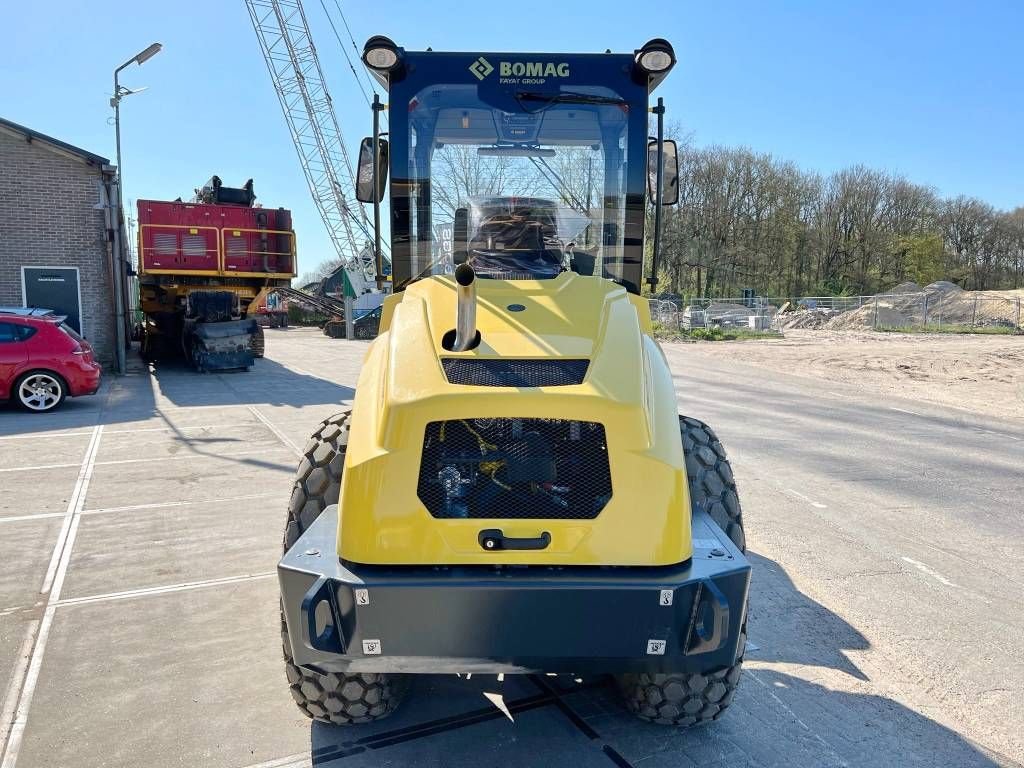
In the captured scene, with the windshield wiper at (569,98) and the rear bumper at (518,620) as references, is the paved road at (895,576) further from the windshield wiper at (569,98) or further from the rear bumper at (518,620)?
the windshield wiper at (569,98)

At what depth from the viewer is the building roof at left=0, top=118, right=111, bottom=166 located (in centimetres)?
1516

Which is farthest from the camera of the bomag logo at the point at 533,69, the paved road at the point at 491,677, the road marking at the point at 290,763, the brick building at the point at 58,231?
the brick building at the point at 58,231

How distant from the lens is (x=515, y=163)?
418cm

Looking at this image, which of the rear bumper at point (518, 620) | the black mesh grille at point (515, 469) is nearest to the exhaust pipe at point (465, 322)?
the black mesh grille at point (515, 469)

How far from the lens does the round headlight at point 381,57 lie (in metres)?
3.75

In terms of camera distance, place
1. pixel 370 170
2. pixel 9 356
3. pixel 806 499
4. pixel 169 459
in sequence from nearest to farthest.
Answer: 1. pixel 370 170
2. pixel 806 499
3. pixel 169 459
4. pixel 9 356

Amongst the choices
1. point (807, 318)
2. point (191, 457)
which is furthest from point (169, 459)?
point (807, 318)

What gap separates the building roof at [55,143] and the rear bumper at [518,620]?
16.8 m

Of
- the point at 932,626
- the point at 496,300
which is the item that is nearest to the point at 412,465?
the point at 496,300

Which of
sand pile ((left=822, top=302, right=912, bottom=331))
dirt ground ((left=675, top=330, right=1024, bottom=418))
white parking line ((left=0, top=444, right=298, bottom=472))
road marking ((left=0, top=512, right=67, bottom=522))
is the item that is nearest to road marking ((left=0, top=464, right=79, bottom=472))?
white parking line ((left=0, top=444, right=298, bottom=472))

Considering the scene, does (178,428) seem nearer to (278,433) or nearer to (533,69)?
(278,433)

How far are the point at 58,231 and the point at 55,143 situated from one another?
182 centimetres

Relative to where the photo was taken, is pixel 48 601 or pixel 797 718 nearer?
pixel 797 718

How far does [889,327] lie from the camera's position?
32.6 metres
